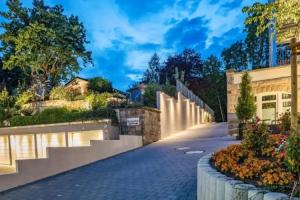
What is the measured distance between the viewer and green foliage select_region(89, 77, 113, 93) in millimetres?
17625

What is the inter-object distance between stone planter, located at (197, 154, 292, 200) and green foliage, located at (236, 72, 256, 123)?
825cm

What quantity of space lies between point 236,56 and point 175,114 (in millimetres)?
23509

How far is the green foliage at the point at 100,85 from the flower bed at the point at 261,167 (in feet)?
42.6

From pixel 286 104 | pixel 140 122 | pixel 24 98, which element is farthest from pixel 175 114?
pixel 24 98

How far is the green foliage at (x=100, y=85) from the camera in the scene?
694 inches

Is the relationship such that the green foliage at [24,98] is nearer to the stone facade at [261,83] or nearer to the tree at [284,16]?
the stone facade at [261,83]

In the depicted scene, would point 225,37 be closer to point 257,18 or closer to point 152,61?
point 152,61

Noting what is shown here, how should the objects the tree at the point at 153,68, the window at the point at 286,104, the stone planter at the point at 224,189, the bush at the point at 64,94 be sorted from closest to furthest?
the stone planter at the point at 224,189
the window at the point at 286,104
the bush at the point at 64,94
the tree at the point at 153,68

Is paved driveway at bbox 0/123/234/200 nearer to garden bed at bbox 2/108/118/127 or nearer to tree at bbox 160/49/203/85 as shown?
garden bed at bbox 2/108/118/127

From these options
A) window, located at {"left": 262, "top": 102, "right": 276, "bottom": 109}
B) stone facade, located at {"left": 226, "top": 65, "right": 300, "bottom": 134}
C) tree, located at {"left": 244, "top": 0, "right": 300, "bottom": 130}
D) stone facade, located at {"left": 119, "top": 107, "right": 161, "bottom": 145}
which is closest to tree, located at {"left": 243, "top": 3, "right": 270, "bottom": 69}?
window, located at {"left": 262, "top": 102, "right": 276, "bottom": 109}

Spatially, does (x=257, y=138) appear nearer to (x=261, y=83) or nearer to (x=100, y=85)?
(x=261, y=83)

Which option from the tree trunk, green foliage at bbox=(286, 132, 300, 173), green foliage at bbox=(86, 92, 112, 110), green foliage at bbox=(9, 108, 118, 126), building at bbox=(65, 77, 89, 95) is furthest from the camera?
building at bbox=(65, 77, 89, 95)

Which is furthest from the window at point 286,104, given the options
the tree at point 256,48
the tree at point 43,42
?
the tree at point 256,48

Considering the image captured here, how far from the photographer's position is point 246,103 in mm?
12469
